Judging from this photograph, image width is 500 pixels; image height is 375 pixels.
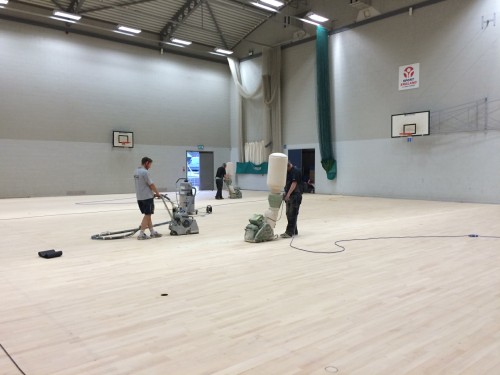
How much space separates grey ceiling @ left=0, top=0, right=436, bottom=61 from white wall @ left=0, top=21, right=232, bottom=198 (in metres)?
0.51

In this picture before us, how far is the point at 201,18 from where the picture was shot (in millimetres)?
17891

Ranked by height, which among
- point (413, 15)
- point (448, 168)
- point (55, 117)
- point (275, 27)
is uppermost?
point (275, 27)

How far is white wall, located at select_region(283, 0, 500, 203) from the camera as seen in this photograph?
1262cm

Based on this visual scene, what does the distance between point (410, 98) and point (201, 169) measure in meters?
11.0

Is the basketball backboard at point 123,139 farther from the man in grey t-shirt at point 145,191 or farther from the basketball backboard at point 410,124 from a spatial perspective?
the man in grey t-shirt at point 145,191

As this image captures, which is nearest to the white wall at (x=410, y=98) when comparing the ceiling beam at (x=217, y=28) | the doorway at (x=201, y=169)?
the ceiling beam at (x=217, y=28)

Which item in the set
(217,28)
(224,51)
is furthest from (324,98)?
(217,28)

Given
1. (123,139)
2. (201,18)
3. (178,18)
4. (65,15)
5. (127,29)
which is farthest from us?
(201,18)

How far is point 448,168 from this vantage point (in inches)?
528

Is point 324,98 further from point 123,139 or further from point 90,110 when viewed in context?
point 90,110

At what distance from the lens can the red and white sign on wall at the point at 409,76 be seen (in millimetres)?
14125

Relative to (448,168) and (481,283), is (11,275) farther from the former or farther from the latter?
(448,168)

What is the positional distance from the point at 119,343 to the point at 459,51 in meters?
14.2

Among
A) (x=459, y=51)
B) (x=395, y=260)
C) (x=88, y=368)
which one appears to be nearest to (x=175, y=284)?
(x=88, y=368)
